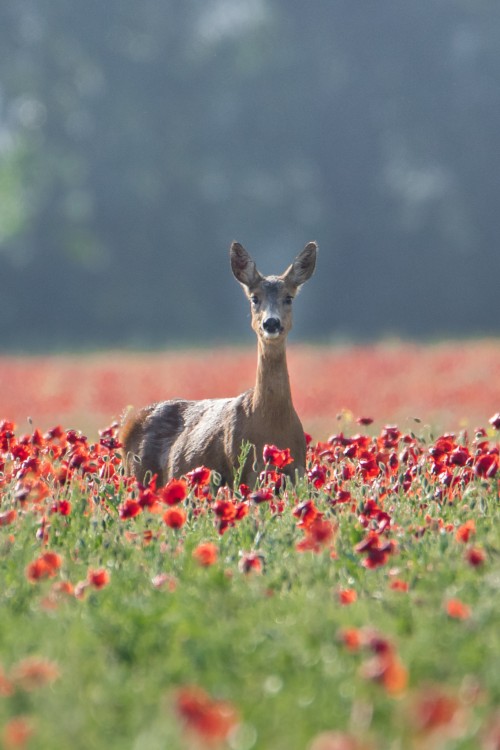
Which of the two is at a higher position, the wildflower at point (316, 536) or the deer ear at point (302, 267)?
the deer ear at point (302, 267)

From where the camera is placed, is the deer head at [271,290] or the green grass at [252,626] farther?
the deer head at [271,290]

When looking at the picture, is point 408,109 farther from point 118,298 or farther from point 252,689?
point 252,689

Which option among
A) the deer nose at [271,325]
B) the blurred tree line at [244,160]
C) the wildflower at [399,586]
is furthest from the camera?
the blurred tree line at [244,160]

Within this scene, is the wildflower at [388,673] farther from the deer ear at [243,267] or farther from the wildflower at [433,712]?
the deer ear at [243,267]

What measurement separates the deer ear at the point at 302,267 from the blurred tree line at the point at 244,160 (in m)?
27.5

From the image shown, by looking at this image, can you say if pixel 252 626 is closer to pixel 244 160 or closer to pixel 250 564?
pixel 250 564

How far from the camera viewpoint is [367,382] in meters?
16.0

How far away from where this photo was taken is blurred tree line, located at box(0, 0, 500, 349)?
35719 millimetres

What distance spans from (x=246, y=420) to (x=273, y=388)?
231mm

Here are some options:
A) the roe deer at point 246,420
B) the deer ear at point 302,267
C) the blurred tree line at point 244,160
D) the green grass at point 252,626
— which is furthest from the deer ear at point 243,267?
the blurred tree line at point 244,160

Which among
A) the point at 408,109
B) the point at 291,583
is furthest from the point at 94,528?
the point at 408,109

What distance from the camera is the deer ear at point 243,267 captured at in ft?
24.4

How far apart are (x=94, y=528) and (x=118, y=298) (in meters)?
30.9

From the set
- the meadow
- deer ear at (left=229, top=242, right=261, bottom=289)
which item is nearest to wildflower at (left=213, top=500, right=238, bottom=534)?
the meadow
